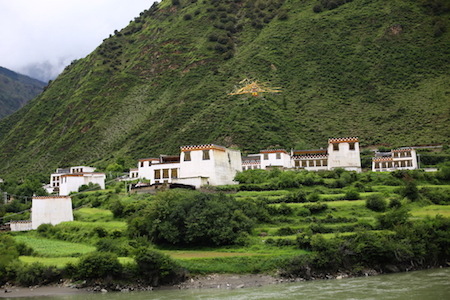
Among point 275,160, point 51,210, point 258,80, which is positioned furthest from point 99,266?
point 258,80

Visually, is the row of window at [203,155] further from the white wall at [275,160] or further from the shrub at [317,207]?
the shrub at [317,207]

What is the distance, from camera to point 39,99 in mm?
142375

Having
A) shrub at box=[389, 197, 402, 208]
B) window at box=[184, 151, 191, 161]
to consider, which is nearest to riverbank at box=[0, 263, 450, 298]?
shrub at box=[389, 197, 402, 208]

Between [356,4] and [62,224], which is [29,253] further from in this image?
[356,4]

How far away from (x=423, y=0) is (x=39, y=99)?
100 m

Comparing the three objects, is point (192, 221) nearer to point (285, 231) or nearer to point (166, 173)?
point (285, 231)

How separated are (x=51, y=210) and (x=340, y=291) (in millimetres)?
30503

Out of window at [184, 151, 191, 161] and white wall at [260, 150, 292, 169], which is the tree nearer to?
window at [184, 151, 191, 161]

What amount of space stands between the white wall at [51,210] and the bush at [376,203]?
27.2 metres

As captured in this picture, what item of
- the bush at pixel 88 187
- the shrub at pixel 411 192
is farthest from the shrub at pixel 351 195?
the bush at pixel 88 187

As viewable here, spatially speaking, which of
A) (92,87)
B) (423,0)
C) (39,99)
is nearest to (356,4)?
(423,0)

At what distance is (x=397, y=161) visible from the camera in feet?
204

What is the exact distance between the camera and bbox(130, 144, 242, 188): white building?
50438 millimetres

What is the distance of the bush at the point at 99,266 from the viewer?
32.5 metres
